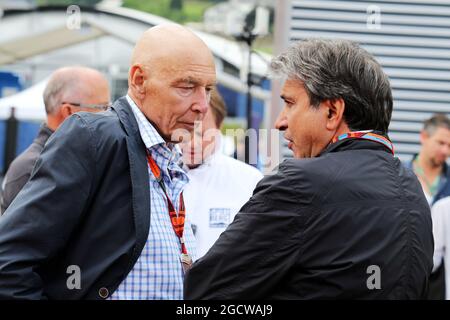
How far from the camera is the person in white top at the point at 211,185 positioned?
454cm

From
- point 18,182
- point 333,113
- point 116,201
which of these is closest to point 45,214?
point 116,201

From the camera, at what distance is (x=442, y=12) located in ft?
23.2

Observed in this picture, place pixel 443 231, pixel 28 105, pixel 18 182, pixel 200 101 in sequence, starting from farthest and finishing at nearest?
1. pixel 28 105
2. pixel 443 231
3. pixel 18 182
4. pixel 200 101

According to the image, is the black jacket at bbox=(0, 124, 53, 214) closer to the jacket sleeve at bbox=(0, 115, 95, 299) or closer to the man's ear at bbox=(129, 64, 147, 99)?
the man's ear at bbox=(129, 64, 147, 99)

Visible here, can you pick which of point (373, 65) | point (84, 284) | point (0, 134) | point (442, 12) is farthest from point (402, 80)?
point (0, 134)

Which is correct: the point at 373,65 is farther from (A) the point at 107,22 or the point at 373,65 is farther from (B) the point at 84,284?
(A) the point at 107,22

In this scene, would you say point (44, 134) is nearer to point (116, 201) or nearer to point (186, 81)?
point (186, 81)

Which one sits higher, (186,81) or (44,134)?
(186,81)

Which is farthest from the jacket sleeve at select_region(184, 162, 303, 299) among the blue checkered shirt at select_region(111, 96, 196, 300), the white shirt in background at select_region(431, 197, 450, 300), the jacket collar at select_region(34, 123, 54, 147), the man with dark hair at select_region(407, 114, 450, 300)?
the man with dark hair at select_region(407, 114, 450, 300)

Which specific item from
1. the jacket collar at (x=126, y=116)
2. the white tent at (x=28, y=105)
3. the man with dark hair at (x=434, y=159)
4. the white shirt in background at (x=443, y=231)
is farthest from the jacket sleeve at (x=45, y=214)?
the white tent at (x=28, y=105)

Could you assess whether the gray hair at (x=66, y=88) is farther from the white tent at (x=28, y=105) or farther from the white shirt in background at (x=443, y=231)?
the white tent at (x=28, y=105)

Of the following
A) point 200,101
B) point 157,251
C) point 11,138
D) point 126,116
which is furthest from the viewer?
point 11,138

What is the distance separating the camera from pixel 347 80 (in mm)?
2711

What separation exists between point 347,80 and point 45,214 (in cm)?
105
